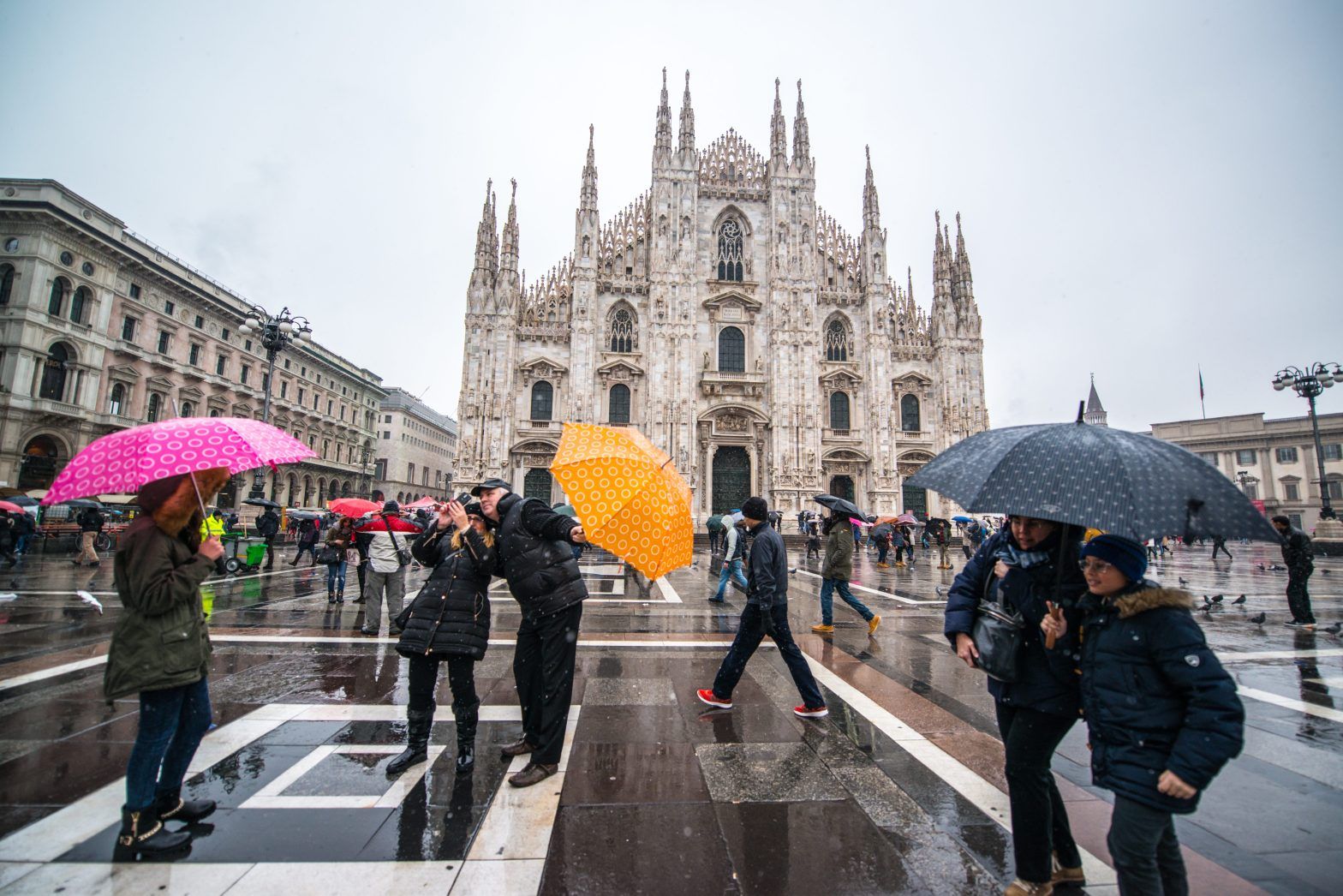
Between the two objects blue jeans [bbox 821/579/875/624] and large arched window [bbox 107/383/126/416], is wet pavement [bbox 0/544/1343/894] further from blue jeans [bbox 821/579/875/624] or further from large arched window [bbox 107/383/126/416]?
large arched window [bbox 107/383/126/416]

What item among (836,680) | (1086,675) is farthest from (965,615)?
(836,680)

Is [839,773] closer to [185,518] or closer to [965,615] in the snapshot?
[965,615]

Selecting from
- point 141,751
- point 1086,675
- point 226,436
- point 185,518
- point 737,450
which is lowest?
point 141,751

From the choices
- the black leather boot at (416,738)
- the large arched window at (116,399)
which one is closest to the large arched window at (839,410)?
the black leather boot at (416,738)

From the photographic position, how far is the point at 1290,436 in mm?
48750

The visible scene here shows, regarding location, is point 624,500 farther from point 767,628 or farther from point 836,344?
point 836,344

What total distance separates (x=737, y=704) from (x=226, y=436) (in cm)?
384

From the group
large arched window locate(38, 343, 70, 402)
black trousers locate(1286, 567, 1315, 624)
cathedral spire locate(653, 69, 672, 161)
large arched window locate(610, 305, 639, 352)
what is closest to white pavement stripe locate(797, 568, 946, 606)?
black trousers locate(1286, 567, 1315, 624)

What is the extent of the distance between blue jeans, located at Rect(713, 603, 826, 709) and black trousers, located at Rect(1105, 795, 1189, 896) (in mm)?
2319

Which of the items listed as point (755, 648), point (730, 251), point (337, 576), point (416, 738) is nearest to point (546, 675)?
point (416, 738)

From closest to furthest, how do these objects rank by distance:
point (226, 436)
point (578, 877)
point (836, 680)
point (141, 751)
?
point (578, 877)
point (141, 751)
point (226, 436)
point (836, 680)

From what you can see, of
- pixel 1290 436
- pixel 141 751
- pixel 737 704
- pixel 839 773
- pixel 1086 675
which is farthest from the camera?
pixel 1290 436

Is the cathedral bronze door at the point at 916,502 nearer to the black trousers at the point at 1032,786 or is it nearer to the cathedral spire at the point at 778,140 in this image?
the cathedral spire at the point at 778,140

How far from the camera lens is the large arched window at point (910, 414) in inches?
1277
